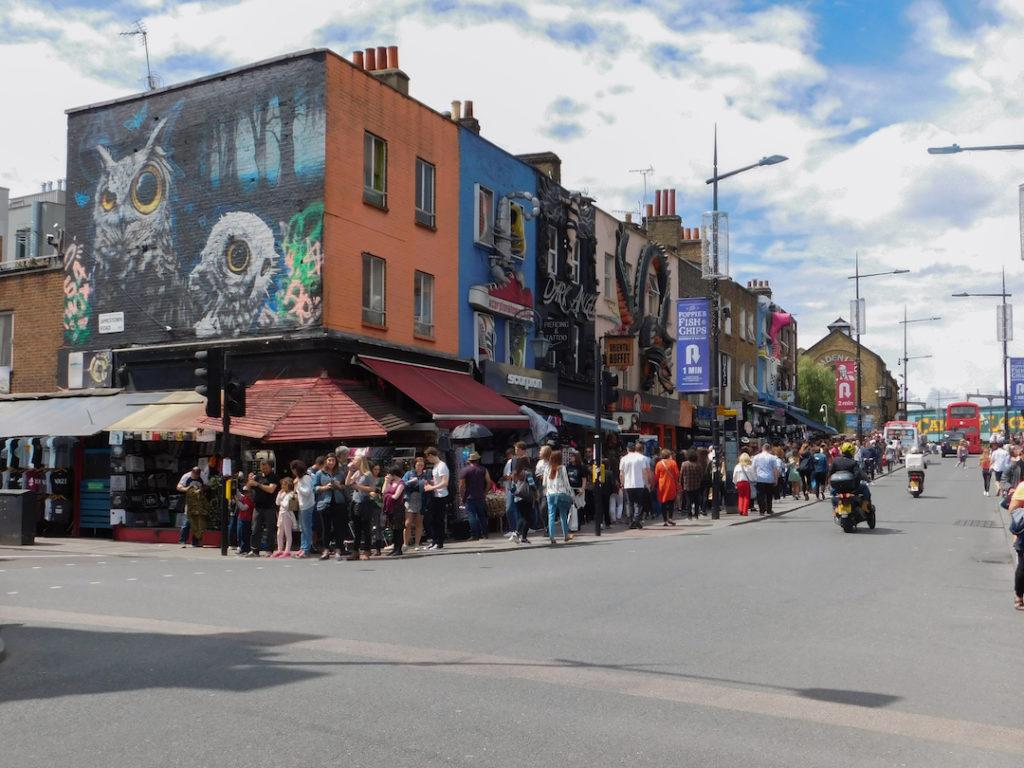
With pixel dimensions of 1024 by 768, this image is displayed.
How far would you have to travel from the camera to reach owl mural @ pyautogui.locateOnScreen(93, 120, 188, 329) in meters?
24.1

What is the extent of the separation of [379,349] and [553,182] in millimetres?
11029

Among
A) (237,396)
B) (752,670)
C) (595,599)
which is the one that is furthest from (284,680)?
(237,396)

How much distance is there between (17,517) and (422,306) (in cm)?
986

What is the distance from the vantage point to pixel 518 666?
782cm

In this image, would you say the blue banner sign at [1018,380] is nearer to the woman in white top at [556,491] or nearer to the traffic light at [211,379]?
the woman in white top at [556,491]

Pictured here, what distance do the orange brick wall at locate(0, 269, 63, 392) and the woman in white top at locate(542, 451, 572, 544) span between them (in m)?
13.5

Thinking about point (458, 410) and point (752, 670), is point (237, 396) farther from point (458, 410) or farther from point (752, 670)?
point (752, 670)

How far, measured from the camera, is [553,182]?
31719mm

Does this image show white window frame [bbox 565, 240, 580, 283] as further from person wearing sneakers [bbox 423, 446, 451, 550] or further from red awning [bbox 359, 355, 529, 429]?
person wearing sneakers [bbox 423, 446, 451, 550]

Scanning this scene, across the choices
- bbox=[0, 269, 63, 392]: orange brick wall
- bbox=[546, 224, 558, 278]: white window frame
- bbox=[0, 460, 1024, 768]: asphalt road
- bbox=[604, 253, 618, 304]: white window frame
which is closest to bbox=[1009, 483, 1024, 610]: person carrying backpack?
bbox=[0, 460, 1024, 768]: asphalt road

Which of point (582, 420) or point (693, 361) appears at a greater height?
point (693, 361)

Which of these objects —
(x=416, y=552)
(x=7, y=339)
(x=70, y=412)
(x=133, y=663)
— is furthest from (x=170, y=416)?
(x=133, y=663)

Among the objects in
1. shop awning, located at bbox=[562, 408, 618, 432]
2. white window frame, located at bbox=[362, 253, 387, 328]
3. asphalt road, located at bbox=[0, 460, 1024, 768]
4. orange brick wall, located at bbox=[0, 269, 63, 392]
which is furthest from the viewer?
shop awning, located at bbox=[562, 408, 618, 432]

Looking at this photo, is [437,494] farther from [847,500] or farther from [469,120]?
[469,120]
